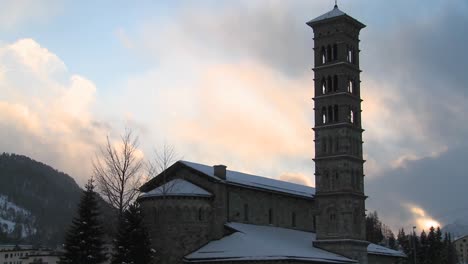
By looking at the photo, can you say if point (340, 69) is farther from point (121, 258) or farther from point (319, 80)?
point (121, 258)

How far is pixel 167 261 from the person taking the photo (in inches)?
2151

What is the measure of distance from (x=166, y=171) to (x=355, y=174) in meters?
17.1

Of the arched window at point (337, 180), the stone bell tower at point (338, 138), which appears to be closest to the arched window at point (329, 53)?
the stone bell tower at point (338, 138)

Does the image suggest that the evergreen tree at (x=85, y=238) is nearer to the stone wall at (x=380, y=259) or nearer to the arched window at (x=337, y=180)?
the arched window at (x=337, y=180)

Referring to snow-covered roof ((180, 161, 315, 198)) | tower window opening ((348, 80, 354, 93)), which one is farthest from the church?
snow-covered roof ((180, 161, 315, 198))

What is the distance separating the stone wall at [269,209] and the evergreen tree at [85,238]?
14.5 m

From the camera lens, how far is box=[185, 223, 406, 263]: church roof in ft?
171

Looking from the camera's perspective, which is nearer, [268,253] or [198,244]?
[268,253]

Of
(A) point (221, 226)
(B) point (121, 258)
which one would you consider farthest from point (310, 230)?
(B) point (121, 258)

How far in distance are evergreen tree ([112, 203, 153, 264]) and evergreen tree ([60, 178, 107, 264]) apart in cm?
147

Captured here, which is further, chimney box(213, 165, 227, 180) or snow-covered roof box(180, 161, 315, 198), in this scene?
snow-covered roof box(180, 161, 315, 198)

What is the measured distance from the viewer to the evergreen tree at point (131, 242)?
159 ft

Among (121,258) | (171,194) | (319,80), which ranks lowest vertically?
(121,258)

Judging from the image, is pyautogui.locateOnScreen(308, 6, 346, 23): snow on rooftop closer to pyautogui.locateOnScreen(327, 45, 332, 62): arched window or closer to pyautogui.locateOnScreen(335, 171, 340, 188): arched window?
pyautogui.locateOnScreen(327, 45, 332, 62): arched window
